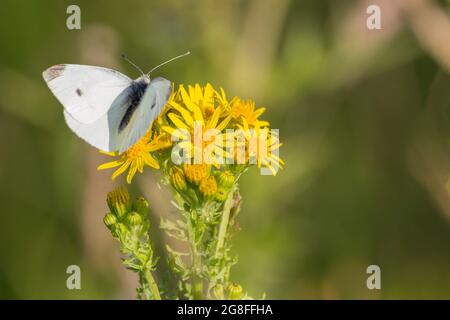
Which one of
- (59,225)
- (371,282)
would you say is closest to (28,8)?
(59,225)

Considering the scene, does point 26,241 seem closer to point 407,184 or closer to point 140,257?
point 140,257

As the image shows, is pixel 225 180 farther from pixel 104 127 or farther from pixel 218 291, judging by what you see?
pixel 104 127

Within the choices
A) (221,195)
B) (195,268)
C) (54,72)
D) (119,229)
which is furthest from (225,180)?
(54,72)

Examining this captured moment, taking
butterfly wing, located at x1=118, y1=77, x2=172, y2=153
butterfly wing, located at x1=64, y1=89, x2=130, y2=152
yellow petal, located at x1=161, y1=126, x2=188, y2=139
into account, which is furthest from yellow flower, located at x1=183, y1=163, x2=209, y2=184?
butterfly wing, located at x1=64, y1=89, x2=130, y2=152

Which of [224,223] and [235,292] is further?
[224,223]

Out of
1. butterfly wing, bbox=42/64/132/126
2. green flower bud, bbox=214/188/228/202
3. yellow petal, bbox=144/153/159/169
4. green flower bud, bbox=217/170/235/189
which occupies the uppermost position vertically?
butterfly wing, bbox=42/64/132/126

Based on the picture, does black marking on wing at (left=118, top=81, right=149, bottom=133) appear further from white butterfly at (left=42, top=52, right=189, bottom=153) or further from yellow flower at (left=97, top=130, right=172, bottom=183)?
yellow flower at (left=97, top=130, right=172, bottom=183)

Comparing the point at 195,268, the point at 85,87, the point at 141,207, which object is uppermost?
the point at 85,87
